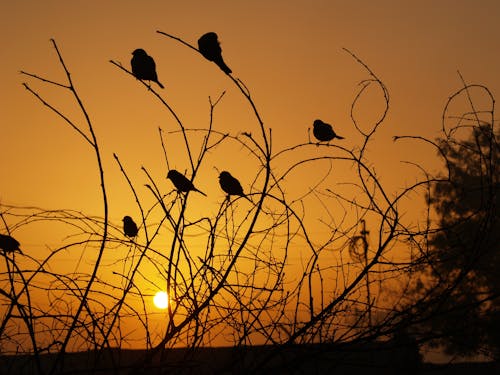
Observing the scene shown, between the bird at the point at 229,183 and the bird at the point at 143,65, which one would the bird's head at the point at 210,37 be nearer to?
the bird at the point at 143,65

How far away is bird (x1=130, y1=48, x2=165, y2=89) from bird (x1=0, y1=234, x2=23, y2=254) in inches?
33.0

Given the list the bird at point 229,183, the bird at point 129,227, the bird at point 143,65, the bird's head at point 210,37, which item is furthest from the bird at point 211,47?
the bird at point 129,227

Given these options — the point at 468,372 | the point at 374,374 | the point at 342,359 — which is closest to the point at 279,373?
the point at 342,359

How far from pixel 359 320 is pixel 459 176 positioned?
21.2 m

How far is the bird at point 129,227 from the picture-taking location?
2.30 metres

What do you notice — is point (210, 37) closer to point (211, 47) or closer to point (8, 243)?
point (211, 47)

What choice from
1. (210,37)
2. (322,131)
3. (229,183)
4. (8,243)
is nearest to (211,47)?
(210,37)

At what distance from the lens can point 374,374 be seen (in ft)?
55.8

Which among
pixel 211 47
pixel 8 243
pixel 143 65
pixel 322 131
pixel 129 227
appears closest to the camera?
pixel 8 243

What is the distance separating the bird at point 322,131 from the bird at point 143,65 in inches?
27.9

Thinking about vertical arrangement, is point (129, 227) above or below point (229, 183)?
below

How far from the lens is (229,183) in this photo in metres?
2.49

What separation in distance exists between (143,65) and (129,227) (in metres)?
0.65

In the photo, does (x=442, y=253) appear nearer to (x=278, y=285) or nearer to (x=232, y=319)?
(x=278, y=285)
